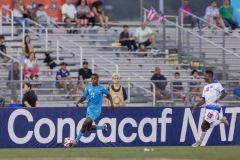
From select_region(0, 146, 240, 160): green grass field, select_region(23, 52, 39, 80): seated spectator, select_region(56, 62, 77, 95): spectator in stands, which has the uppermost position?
select_region(23, 52, 39, 80): seated spectator

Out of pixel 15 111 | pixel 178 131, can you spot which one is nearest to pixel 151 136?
pixel 178 131

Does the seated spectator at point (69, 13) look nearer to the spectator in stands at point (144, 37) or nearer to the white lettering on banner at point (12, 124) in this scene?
the spectator in stands at point (144, 37)

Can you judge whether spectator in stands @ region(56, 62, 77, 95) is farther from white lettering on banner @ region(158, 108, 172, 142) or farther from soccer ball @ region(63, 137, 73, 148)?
soccer ball @ region(63, 137, 73, 148)

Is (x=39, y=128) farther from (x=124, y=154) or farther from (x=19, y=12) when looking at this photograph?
(x=19, y=12)

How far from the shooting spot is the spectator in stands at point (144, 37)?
1535 inches

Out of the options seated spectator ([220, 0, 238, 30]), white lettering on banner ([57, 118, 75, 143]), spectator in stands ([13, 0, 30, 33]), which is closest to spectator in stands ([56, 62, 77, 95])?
white lettering on banner ([57, 118, 75, 143])

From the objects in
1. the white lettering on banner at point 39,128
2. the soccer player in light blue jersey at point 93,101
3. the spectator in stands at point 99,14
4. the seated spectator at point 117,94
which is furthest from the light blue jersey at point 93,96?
the spectator in stands at point 99,14

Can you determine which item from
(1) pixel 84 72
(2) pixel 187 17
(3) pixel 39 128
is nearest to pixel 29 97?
(3) pixel 39 128

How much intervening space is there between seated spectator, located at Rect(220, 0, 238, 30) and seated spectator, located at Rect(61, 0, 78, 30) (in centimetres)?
564

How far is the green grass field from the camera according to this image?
2423cm

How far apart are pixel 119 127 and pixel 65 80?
2459mm

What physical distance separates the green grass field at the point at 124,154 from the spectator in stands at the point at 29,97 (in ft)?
7.55

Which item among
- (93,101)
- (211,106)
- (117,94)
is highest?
(117,94)

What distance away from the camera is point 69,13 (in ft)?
131
